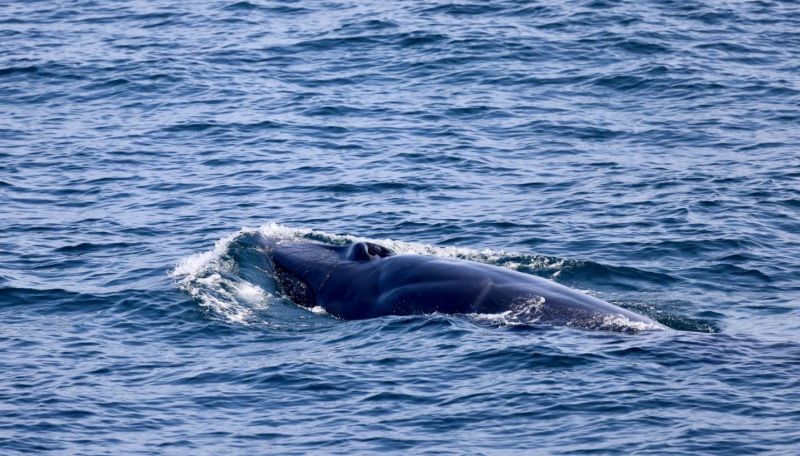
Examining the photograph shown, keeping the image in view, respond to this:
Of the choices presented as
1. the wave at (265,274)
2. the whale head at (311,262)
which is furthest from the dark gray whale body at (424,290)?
the wave at (265,274)

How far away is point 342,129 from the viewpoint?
37875 mm

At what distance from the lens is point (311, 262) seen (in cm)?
2375

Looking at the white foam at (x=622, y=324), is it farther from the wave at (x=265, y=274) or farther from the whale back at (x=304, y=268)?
the whale back at (x=304, y=268)

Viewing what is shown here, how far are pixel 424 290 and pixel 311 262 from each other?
2.92 m

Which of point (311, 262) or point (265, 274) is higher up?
point (311, 262)

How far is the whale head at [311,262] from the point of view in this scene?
75.9ft

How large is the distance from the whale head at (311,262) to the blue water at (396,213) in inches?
18.0

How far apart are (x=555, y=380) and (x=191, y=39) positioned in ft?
105

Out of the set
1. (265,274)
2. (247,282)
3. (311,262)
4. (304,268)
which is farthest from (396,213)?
(304,268)

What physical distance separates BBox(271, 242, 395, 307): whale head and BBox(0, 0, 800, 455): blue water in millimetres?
458

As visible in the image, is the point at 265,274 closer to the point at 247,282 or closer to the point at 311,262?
the point at 247,282

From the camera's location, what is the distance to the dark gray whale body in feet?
68.7

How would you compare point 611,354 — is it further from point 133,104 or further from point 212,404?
point 133,104

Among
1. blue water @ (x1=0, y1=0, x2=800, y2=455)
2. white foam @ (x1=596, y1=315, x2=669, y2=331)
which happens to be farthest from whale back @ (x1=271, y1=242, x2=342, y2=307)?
white foam @ (x1=596, y1=315, x2=669, y2=331)
